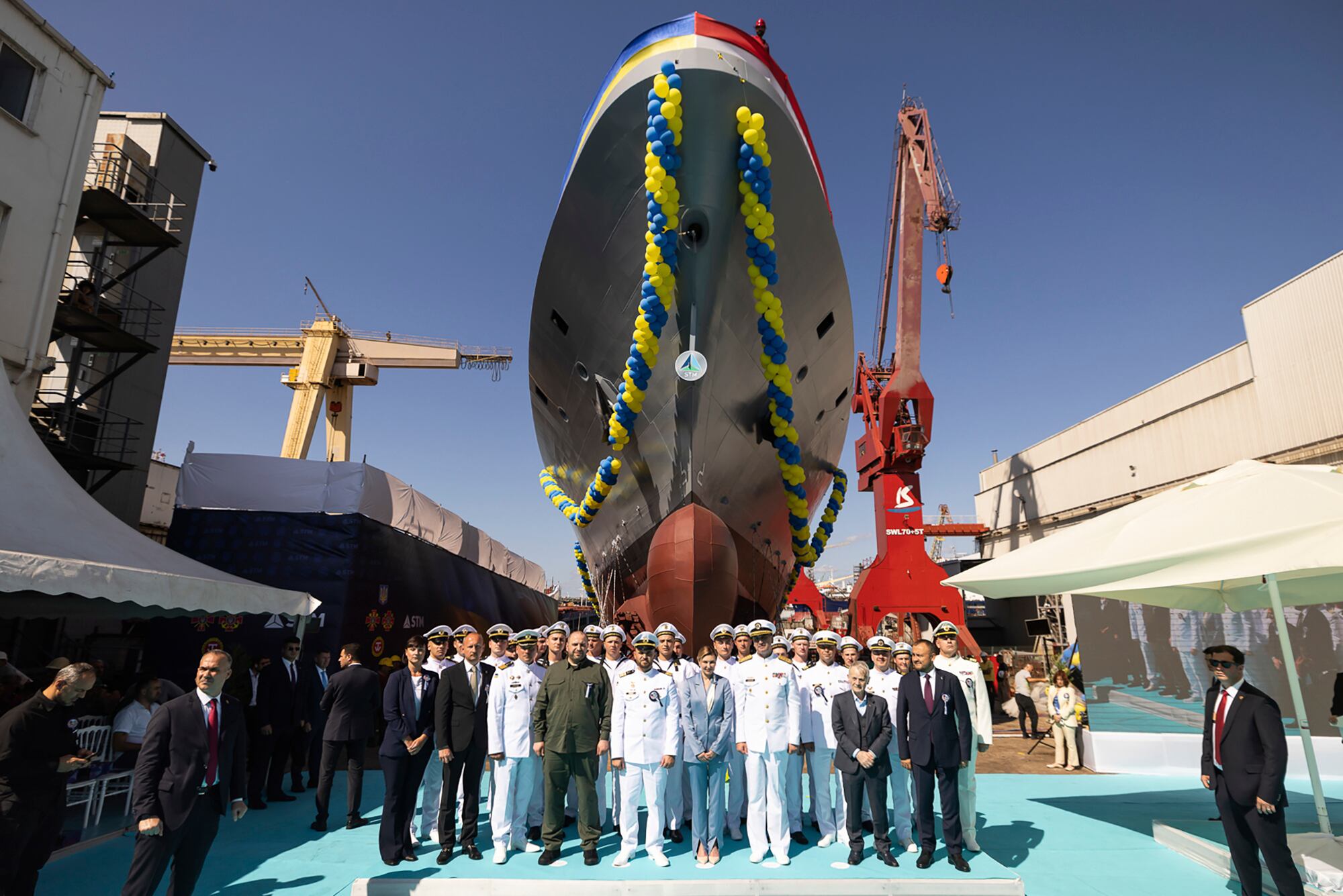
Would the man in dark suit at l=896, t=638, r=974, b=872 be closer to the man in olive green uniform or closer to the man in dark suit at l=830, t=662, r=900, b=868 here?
the man in dark suit at l=830, t=662, r=900, b=868

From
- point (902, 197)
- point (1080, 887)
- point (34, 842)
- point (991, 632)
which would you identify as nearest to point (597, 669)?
point (34, 842)

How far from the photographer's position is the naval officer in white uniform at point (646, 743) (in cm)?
450

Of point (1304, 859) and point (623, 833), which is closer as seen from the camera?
point (1304, 859)

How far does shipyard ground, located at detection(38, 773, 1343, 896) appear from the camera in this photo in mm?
3740

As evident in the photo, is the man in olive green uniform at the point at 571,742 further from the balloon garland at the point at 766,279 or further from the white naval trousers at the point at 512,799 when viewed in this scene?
the balloon garland at the point at 766,279

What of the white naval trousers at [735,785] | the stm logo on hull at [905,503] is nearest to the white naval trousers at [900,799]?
the white naval trousers at [735,785]

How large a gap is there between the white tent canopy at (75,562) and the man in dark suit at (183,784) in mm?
2363

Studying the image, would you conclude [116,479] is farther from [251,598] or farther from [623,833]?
[623,833]

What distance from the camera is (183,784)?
3061 mm

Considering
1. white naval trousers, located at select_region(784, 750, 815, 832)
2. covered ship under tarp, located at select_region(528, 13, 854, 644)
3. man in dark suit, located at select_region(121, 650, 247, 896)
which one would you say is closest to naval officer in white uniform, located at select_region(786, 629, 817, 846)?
white naval trousers, located at select_region(784, 750, 815, 832)

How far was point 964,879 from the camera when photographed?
12.4 ft

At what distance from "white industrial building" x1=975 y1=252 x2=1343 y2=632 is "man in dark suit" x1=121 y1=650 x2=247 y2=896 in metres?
13.7

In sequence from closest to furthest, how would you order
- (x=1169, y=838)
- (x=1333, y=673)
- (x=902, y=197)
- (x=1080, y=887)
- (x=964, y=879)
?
(x=964, y=879), (x=1080, y=887), (x=1169, y=838), (x=1333, y=673), (x=902, y=197)

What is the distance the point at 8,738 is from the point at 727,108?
7503mm
